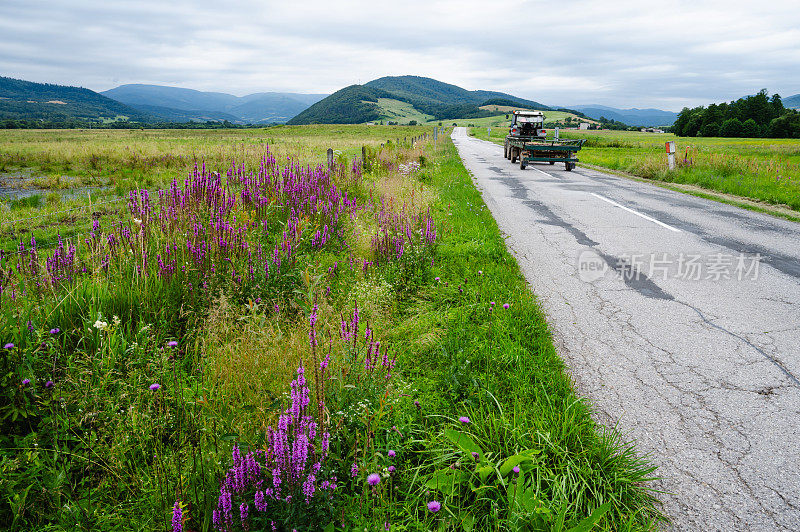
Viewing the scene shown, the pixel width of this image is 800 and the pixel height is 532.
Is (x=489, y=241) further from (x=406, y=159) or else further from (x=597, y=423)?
(x=406, y=159)

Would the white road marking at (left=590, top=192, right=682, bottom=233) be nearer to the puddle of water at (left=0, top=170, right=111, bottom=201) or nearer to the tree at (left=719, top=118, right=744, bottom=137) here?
the puddle of water at (left=0, top=170, right=111, bottom=201)

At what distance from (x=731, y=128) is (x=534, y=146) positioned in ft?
270

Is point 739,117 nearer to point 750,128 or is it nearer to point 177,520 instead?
point 750,128

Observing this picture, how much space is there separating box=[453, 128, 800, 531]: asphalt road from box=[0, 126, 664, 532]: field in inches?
12.6

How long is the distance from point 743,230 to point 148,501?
10383 mm

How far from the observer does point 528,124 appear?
85.3ft

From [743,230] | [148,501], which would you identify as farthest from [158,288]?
[743,230]

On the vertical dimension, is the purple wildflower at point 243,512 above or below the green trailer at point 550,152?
below

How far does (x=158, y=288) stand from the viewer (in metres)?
3.99

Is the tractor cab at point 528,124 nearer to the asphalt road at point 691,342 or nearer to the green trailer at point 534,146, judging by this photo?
the green trailer at point 534,146

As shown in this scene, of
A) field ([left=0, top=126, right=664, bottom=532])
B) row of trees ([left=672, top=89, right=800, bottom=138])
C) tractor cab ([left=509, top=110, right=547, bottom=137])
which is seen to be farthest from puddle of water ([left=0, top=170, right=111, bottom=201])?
row of trees ([left=672, top=89, right=800, bottom=138])

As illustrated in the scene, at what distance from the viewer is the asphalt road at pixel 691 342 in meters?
2.48

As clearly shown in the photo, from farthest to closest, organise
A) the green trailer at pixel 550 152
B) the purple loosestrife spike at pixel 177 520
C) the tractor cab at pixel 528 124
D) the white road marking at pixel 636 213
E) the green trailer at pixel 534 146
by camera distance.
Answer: the tractor cab at pixel 528 124, the green trailer at pixel 534 146, the green trailer at pixel 550 152, the white road marking at pixel 636 213, the purple loosestrife spike at pixel 177 520

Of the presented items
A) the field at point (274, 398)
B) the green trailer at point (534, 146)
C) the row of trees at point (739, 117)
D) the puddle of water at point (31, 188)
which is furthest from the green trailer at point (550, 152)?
the row of trees at point (739, 117)
